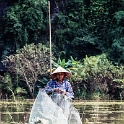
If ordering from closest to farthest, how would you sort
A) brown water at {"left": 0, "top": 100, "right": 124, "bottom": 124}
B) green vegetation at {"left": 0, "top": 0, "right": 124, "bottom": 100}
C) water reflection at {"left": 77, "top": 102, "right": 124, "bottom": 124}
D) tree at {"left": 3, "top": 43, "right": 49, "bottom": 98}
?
brown water at {"left": 0, "top": 100, "right": 124, "bottom": 124}, water reflection at {"left": 77, "top": 102, "right": 124, "bottom": 124}, green vegetation at {"left": 0, "top": 0, "right": 124, "bottom": 100}, tree at {"left": 3, "top": 43, "right": 49, "bottom": 98}

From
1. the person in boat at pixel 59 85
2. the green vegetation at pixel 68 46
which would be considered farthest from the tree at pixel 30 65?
the person in boat at pixel 59 85

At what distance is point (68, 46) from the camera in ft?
72.0

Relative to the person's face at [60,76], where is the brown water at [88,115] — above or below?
below

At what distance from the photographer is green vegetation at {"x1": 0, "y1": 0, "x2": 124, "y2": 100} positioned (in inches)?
716

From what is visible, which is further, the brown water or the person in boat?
the brown water

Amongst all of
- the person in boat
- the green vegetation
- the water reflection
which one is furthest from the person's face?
the green vegetation

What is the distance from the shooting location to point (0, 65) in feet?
70.6

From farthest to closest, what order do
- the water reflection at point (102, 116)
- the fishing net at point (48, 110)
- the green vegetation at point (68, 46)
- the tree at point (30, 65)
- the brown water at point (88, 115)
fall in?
1. the tree at point (30, 65)
2. the green vegetation at point (68, 46)
3. the water reflection at point (102, 116)
4. the brown water at point (88, 115)
5. the fishing net at point (48, 110)

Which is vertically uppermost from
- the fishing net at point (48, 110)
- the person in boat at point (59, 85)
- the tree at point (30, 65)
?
the tree at point (30, 65)

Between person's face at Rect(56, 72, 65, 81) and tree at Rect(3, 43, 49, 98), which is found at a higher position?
tree at Rect(3, 43, 49, 98)

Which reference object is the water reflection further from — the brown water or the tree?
the tree

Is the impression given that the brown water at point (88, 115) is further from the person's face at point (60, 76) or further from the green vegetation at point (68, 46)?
the green vegetation at point (68, 46)

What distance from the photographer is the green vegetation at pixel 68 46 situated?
18188 mm

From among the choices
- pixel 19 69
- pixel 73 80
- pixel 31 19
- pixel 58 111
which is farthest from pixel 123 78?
pixel 58 111
